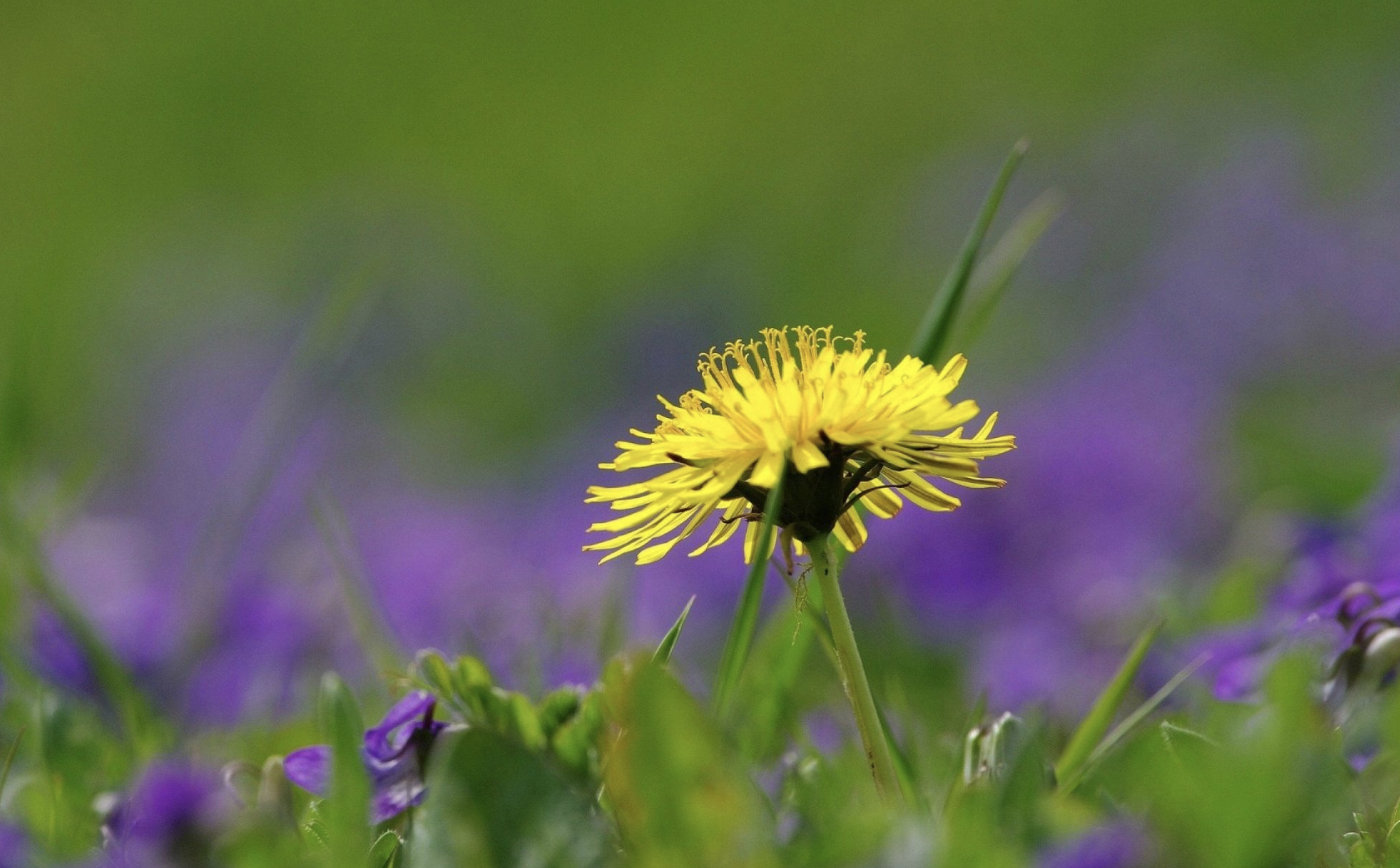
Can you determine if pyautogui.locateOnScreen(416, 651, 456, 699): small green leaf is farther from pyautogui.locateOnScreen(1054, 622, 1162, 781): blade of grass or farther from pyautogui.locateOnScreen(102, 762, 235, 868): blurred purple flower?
pyautogui.locateOnScreen(1054, 622, 1162, 781): blade of grass

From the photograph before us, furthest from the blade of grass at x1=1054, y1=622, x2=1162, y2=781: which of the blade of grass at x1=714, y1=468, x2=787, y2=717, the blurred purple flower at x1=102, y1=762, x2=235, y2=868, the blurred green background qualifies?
the blurred green background

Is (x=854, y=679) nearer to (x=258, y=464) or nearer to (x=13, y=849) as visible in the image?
(x=13, y=849)

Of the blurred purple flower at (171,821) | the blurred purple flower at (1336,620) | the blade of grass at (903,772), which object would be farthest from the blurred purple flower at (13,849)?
the blurred purple flower at (1336,620)

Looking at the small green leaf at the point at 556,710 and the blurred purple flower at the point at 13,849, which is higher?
the small green leaf at the point at 556,710

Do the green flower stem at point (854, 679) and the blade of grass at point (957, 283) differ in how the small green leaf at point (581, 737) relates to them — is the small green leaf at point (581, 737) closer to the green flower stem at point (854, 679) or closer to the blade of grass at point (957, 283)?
the green flower stem at point (854, 679)

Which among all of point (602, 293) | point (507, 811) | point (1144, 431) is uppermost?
point (507, 811)

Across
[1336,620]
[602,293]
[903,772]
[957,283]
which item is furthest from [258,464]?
[602,293]
